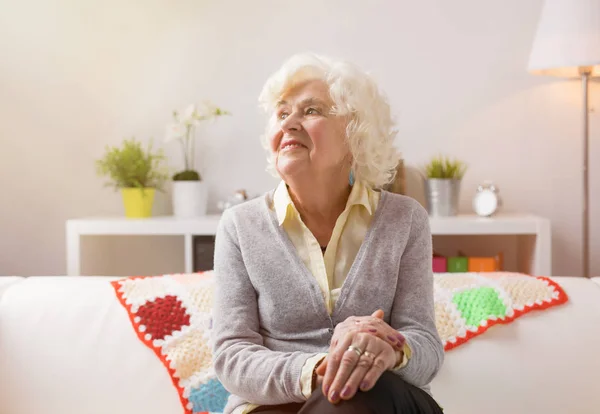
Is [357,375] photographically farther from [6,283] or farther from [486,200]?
[486,200]

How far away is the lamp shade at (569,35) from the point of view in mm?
2857

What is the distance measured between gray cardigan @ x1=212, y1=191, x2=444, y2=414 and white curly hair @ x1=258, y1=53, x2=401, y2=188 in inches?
5.3

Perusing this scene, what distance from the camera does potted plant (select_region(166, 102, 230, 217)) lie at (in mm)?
3110

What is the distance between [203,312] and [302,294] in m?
0.42

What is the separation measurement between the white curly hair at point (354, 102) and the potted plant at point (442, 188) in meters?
1.33

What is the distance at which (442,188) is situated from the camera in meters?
3.02

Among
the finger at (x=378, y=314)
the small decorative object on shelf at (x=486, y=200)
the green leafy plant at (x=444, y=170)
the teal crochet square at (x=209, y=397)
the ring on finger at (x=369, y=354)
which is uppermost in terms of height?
the green leafy plant at (x=444, y=170)

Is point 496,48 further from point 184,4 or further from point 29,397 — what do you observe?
point 29,397

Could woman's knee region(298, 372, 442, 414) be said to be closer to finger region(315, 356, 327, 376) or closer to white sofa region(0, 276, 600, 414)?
finger region(315, 356, 327, 376)

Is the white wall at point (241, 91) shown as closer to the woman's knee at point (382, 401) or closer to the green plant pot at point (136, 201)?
the green plant pot at point (136, 201)

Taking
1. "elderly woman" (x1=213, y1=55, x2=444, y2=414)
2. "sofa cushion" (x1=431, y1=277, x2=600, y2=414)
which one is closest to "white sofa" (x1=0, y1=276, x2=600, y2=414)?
"sofa cushion" (x1=431, y1=277, x2=600, y2=414)

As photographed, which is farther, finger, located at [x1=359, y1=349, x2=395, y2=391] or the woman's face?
the woman's face

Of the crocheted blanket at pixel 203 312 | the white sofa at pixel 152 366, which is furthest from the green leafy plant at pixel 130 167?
the white sofa at pixel 152 366

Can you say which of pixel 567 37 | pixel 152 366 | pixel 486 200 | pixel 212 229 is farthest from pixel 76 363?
pixel 567 37
